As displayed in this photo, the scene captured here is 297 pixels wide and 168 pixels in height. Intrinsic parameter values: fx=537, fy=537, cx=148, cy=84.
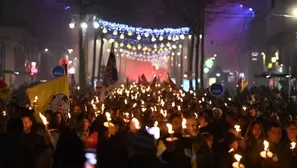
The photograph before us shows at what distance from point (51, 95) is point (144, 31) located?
99.4ft

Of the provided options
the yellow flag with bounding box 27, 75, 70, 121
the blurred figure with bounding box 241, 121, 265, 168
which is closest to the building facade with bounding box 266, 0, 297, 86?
the yellow flag with bounding box 27, 75, 70, 121

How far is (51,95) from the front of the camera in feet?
39.3

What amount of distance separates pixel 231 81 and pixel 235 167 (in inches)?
2842

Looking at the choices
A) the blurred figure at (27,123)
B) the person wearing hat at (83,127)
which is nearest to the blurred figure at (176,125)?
the blurred figure at (27,123)

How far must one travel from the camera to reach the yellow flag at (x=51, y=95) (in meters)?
11.7

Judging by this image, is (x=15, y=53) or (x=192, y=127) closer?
(x=192, y=127)

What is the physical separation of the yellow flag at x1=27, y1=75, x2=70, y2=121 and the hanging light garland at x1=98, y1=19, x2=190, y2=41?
27624 mm

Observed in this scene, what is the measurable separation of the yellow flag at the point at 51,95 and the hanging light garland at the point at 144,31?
2762 centimetres

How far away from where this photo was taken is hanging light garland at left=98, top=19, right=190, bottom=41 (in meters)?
40.2

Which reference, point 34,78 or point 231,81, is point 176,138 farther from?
point 231,81

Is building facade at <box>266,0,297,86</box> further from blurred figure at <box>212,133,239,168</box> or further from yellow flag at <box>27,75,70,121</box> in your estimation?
blurred figure at <box>212,133,239,168</box>

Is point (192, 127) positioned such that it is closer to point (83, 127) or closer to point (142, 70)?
point (83, 127)

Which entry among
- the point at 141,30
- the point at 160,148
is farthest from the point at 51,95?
the point at 141,30

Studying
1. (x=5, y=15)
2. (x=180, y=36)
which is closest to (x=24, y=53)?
(x=5, y=15)
